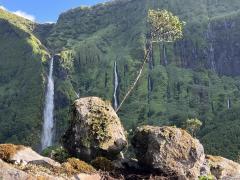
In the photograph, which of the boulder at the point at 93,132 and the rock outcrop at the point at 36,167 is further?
the boulder at the point at 93,132

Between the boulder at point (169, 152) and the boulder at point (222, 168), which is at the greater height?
the boulder at point (169, 152)

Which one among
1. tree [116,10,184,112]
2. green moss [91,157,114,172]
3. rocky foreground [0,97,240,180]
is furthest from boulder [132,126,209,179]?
tree [116,10,184,112]

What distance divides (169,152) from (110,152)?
6074 millimetres

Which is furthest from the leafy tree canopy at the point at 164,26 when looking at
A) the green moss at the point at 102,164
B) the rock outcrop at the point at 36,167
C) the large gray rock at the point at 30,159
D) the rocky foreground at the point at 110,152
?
the rock outcrop at the point at 36,167

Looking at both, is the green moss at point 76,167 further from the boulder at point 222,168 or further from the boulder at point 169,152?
the boulder at point 222,168

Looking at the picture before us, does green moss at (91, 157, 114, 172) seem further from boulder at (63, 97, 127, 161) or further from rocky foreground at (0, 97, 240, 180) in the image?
boulder at (63, 97, 127, 161)

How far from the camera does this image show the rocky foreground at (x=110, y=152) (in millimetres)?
36250

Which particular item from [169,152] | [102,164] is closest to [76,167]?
[102,164]

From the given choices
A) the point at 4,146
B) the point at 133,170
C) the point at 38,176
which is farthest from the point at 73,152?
the point at 38,176

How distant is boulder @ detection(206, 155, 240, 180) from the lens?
5188cm

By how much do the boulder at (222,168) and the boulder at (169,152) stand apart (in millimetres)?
10059

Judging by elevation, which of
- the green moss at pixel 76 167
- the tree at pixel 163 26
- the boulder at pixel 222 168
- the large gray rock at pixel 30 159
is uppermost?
the tree at pixel 163 26

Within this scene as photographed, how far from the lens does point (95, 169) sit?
127 ft

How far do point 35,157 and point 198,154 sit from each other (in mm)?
13479
